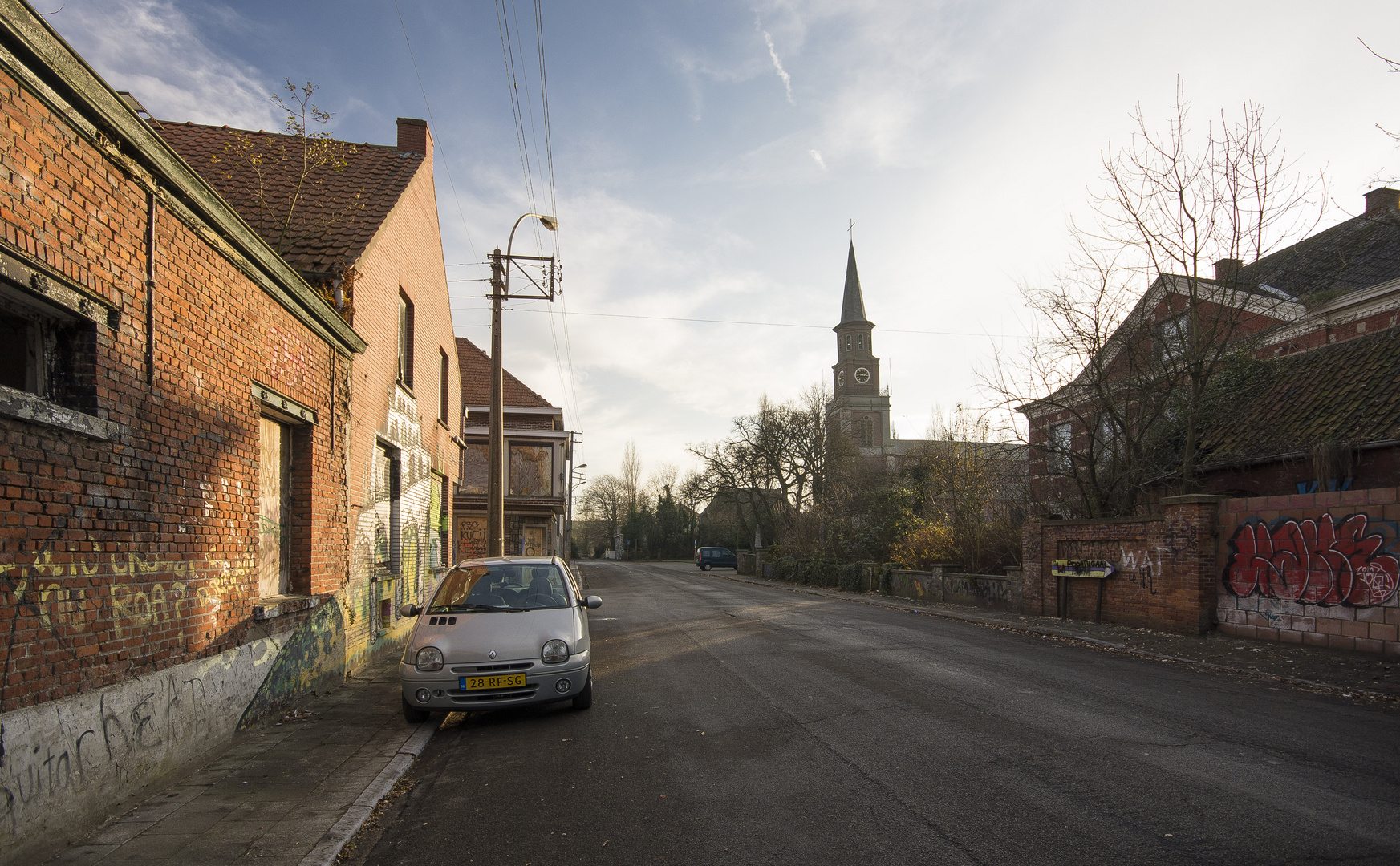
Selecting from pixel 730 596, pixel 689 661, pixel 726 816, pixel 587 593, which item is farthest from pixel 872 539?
pixel 726 816

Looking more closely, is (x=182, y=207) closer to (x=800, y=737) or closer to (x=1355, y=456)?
(x=800, y=737)

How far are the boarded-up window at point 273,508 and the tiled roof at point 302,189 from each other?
2630mm

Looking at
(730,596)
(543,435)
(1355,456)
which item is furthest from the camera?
(543,435)

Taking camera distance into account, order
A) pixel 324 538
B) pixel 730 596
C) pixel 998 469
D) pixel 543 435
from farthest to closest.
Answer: pixel 543 435 < pixel 730 596 < pixel 998 469 < pixel 324 538

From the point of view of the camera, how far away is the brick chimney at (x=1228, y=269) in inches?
539

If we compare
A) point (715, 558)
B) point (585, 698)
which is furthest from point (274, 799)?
point (715, 558)

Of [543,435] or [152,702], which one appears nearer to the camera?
[152,702]

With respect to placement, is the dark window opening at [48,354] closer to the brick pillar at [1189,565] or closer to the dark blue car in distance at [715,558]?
the brick pillar at [1189,565]

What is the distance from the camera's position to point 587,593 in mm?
25891

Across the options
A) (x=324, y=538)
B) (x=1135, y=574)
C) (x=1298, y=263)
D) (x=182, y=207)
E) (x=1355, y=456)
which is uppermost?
(x=1298, y=263)

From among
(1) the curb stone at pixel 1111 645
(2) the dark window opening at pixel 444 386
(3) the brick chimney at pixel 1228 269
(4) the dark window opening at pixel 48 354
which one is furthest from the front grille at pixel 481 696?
(3) the brick chimney at pixel 1228 269

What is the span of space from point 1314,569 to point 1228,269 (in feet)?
18.8

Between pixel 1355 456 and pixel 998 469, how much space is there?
8.81 meters

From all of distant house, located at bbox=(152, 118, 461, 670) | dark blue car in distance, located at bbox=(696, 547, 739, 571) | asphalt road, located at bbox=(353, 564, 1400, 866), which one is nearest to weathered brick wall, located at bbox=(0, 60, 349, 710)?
distant house, located at bbox=(152, 118, 461, 670)
